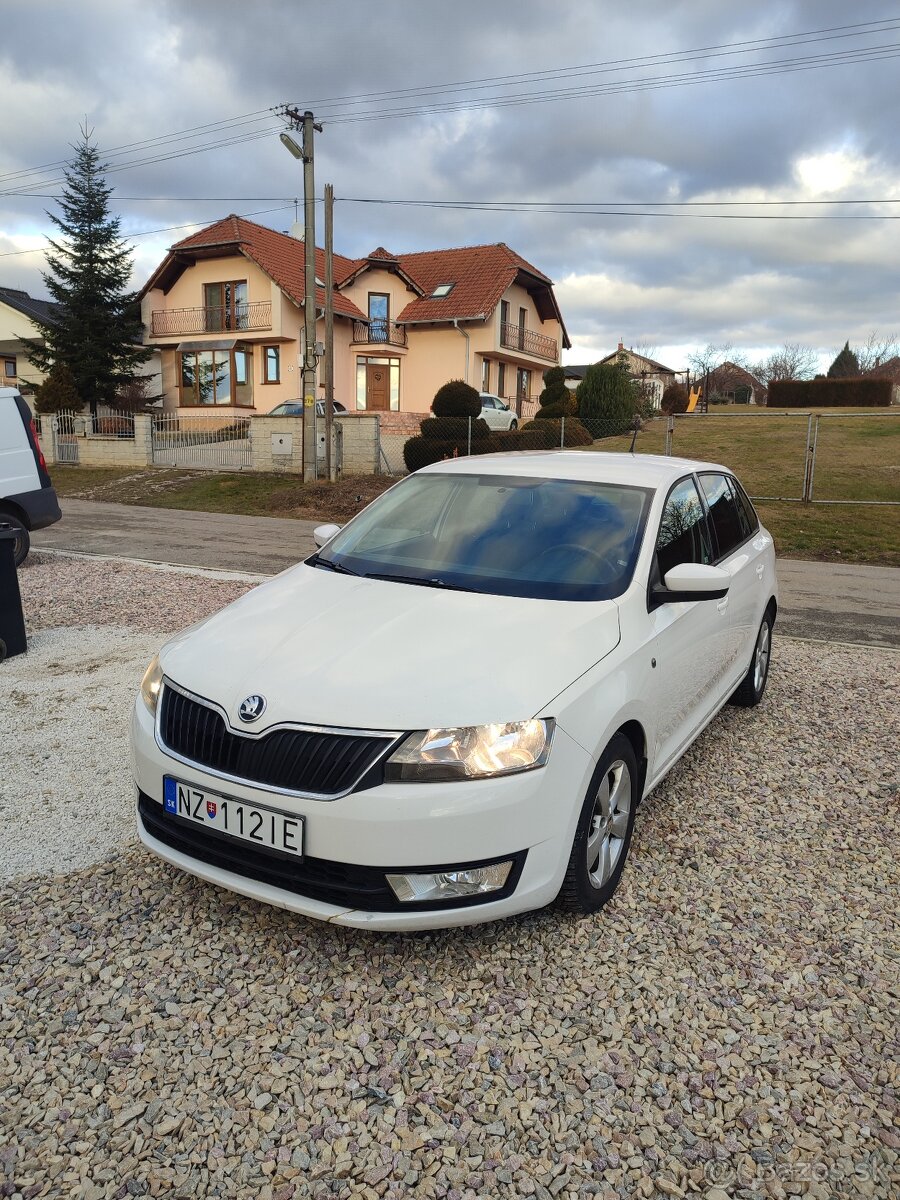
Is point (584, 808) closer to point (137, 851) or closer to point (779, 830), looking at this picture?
point (779, 830)

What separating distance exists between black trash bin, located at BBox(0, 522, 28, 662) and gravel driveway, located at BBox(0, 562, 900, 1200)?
3.24m

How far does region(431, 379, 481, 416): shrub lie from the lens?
70.7 feet

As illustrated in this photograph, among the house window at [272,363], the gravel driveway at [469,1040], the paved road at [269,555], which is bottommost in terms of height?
the gravel driveway at [469,1040]

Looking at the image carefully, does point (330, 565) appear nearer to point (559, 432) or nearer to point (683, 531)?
point (683, 531)

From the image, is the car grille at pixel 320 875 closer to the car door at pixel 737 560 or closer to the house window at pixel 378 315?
the car door at pixel 737 560

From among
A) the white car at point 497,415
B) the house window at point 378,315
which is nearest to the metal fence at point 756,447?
the white car at point 497,415

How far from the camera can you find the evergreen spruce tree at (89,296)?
107 ft

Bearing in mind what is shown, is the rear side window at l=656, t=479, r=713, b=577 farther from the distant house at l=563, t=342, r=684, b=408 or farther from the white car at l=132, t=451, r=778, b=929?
the distant house at l=563, t=342, r=684, b=408

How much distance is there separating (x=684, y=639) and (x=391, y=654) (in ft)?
4.93

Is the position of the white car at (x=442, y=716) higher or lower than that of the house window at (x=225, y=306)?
lower

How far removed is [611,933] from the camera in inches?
116

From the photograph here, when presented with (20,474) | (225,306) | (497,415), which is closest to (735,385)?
(497,415)

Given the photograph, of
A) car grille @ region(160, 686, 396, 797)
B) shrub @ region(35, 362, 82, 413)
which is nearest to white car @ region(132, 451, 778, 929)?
car grille @ region(160, 686, 396, 797)

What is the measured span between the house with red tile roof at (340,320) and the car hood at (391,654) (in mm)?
31647
